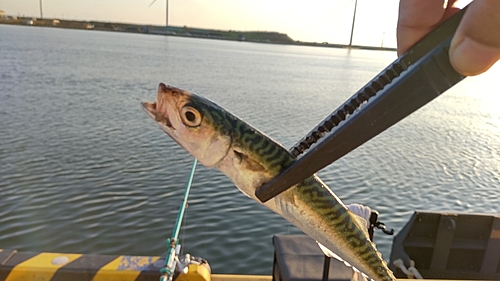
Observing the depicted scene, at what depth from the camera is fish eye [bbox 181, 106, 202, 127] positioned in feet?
7.82

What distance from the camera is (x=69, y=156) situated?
15109 mm

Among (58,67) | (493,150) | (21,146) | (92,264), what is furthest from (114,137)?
(58,67)

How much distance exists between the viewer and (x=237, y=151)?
8.06 ft

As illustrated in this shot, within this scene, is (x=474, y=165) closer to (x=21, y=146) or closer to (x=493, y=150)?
(x=493, y=150)

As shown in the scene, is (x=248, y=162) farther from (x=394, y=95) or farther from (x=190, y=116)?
(x=394, y=95)

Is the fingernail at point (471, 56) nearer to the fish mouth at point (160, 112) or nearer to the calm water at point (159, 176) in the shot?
the fish mouth at point (160, 112)

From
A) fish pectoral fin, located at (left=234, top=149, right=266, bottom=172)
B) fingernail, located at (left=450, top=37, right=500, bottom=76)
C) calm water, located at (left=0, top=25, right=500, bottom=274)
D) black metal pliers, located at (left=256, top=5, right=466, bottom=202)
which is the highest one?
fingernail, located at (left=450, top=37, right=500, bottom=76)

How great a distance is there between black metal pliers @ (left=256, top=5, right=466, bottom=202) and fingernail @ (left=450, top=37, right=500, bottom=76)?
4 cm

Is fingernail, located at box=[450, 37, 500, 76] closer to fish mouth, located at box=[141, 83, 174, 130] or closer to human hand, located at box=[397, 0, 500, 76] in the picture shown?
human hand, located at box=[397, 0, 500, 76]

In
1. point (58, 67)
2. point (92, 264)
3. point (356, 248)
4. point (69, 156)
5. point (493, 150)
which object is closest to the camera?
point (356, 248)

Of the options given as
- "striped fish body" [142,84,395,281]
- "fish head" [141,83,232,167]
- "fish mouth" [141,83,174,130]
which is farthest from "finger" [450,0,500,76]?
"fish mouth" [141,83,174,130]

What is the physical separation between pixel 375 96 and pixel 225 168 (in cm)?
111

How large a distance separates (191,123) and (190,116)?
0.15 feet

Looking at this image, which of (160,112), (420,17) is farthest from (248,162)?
(420,17)
